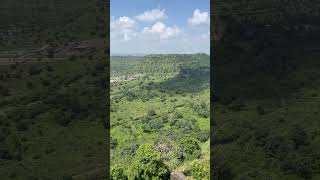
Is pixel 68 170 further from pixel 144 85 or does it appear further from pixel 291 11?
pixel 144 85

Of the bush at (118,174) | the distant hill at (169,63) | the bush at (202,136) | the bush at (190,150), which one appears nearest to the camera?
the bush at (118,174)

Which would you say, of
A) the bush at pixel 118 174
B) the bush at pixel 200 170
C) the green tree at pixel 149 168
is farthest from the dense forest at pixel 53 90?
the bush at pixel 200 170

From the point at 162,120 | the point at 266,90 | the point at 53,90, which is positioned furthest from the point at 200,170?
the point at 162,120

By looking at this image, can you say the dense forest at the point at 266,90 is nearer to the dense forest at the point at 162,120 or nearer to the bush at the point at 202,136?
the dense forest at the point at 162,120

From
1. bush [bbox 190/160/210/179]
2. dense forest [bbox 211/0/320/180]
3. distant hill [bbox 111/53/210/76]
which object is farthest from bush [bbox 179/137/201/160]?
distant hill [bbox 111/53/210/76]

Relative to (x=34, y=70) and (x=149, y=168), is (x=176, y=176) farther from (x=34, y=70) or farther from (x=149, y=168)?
(x=34, y=70)

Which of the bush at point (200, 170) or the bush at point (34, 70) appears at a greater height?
the bush at point (34, 70)
